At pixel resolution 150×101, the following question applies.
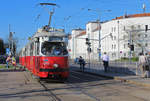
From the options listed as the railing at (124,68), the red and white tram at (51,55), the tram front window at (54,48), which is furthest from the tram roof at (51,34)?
the railing at (124,68)

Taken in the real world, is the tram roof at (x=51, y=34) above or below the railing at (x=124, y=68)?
above

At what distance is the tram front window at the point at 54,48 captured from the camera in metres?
14.8

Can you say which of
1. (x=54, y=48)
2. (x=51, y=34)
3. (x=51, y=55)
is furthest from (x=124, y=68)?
(x=51, y=55)

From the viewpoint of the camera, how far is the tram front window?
14.8 metres

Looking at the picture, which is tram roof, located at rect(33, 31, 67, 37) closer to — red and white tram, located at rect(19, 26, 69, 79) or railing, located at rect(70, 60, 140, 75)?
red and white tram, located at rect(19, 26, 69, 79)

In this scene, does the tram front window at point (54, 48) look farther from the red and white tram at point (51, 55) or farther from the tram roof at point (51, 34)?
the tram roof at point (51, 34)

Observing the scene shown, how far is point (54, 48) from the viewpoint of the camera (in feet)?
49.2

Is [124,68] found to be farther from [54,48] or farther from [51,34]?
[51,34]

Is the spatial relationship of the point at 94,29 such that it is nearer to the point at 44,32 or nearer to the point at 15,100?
the point at 44,32

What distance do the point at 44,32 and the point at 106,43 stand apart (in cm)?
6887

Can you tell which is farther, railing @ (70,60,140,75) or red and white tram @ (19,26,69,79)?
railing @ (70,60,140,75)

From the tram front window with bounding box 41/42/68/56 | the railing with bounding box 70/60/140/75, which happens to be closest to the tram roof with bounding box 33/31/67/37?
the tram front window with bounding box 41/42/68/56

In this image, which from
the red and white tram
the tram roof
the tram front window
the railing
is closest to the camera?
the red and white tram

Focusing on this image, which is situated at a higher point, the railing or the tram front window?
the tram front window
